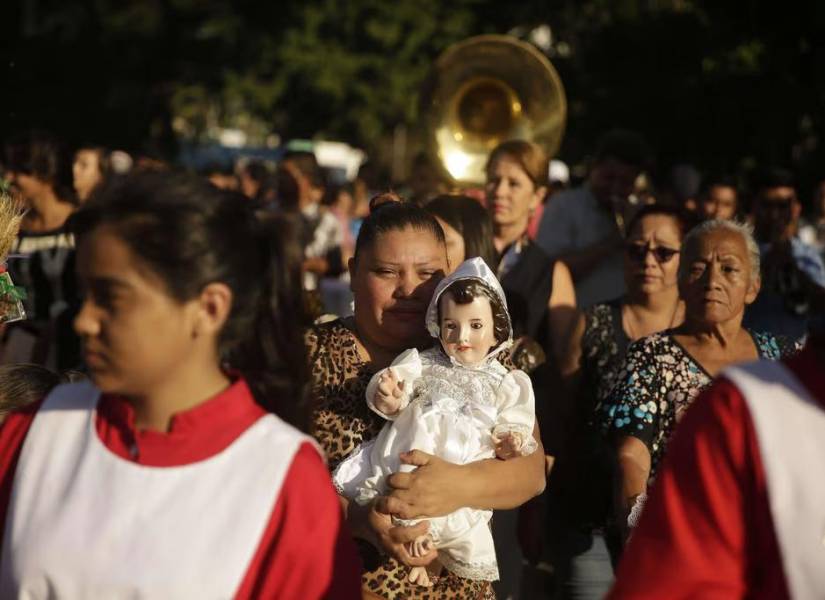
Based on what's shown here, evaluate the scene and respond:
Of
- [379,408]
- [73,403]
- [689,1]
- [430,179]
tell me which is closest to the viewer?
[73,403]

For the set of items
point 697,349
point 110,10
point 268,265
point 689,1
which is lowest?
point 697,349

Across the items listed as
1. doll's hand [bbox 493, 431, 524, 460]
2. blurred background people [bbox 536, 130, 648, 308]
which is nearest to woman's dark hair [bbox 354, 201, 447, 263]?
doll's hand [bbox 493, 431, 524, 460]

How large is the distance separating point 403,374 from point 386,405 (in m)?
0.14

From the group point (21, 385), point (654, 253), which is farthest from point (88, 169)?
point (21, 385)

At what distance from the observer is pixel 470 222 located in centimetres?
593

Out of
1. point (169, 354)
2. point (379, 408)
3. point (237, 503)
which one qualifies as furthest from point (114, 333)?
point (379, 408)

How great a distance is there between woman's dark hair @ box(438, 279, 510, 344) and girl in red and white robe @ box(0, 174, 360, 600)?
1.33 meters

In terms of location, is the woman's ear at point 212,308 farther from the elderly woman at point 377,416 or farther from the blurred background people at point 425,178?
the blurred background people at point 425,178

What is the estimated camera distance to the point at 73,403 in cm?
300

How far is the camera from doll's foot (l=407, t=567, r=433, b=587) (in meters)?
4.04

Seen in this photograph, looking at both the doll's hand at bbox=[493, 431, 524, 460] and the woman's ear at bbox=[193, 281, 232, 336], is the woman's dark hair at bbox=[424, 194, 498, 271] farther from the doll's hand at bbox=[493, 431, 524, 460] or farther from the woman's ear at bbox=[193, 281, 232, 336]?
the woman's ear at bbox=[193, 281, 232, 336]

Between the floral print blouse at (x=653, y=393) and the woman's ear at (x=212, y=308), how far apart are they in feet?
7.81

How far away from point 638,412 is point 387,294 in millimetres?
1218

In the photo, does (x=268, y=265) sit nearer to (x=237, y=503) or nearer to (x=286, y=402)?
(x=286, y=402)
